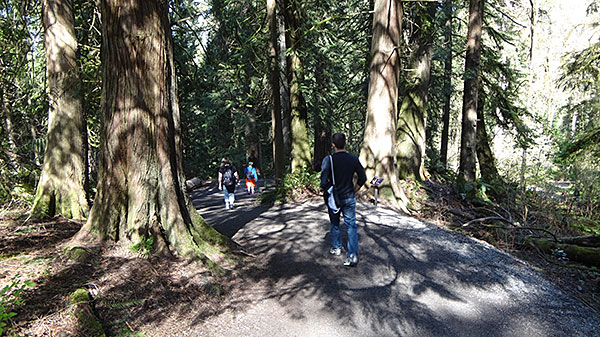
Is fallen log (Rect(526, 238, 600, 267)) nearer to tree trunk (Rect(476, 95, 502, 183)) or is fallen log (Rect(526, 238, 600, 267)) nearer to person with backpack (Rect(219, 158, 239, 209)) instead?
person with backpack (Rect(219, 158, 239, 209))

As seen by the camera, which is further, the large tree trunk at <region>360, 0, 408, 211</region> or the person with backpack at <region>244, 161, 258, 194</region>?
the person with backpack at <region>244, 161, 258, 194</region>

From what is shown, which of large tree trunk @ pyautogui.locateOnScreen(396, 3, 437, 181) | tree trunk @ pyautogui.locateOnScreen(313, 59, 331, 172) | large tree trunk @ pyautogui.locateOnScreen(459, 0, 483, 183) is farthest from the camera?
tree trunk @ pyautogui.locateOnScreen(313, 59, 331, 172)

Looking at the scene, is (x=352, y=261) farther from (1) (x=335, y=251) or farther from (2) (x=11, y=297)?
(2) (x=11, y=297)

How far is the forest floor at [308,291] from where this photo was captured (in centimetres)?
367

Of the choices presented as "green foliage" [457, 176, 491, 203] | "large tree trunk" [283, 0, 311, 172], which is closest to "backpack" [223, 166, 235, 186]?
"large tree trunk" [283, 0, 311, 172]

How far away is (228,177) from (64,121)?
5.78 metres

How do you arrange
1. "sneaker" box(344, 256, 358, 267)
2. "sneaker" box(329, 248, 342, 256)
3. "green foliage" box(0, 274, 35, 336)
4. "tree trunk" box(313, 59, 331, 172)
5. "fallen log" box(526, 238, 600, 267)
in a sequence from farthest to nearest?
"tree trunk" box(313, 59, 331, 172)
"sneaker" box(329, 248, 342, 256)
"fallen log" box(526, 238, 600, 267)
"sneaker" box(344, 256, 358, 267)
"green foliage" box(0, 274, 35, 336)

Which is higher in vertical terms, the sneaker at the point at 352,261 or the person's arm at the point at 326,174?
the person's arm at the point at 326,174

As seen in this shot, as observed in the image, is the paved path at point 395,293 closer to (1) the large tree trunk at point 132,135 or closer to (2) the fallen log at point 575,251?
(2) the fallen log at point 575,251

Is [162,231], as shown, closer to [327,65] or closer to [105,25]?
A: [105,25]

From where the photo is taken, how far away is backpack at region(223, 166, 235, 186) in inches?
479

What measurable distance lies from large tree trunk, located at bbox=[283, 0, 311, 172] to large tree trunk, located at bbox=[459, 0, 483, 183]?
610 cm

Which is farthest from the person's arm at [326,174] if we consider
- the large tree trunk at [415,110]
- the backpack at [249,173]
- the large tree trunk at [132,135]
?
the backpack at [249,173]

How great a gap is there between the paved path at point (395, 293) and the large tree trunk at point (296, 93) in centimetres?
647
